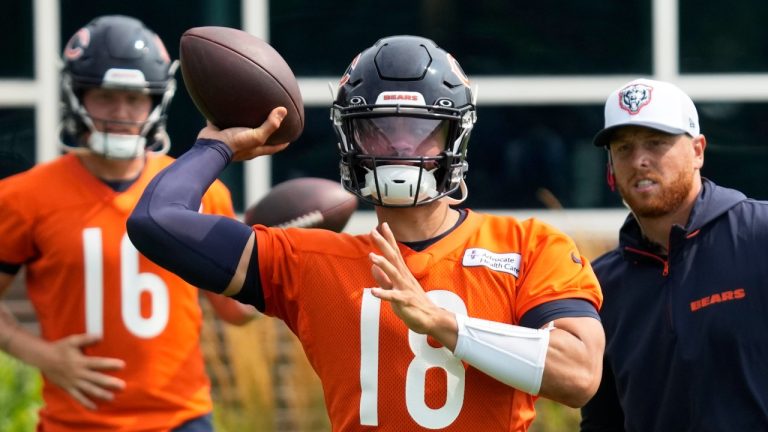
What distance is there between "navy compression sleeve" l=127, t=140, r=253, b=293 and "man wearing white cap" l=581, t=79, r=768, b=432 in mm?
1416

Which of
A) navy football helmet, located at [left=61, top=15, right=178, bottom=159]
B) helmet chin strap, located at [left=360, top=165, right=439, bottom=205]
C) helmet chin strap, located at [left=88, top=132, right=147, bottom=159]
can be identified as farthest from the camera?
navy football helmet, located at [left=61, top=15, right=178, bottom=159]

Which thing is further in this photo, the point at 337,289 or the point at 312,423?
the point at 312,423

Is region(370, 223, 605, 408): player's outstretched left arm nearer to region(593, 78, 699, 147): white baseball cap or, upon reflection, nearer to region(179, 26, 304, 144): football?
region(179, 26, 304, 144): football

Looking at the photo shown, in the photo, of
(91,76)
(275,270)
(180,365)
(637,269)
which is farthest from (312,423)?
(275,270)

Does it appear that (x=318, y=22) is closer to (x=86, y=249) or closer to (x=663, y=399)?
(x=86, y=249)

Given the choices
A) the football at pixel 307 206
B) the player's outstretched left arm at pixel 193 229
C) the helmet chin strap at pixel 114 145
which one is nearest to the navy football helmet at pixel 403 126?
the player's outstretched left arm at pixel 193 229

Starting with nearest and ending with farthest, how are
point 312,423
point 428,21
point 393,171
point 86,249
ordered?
point 393,171, point 86,249, point 312,423, point 428,21

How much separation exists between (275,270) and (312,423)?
12.7 ft

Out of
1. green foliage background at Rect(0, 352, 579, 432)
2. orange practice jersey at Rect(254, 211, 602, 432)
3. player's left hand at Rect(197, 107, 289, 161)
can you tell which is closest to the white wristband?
orange practice jersey at Rect(254, 211, 602, 432)

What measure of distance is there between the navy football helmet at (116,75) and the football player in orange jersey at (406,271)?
1623 mm

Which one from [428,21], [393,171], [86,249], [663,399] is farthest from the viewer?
[428,21]

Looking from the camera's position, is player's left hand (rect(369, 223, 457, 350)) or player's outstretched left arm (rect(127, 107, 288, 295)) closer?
player's left hand (rect(369, 223, 457, 350))

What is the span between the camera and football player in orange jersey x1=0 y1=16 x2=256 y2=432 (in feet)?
16.9

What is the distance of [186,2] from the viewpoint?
7.99m
